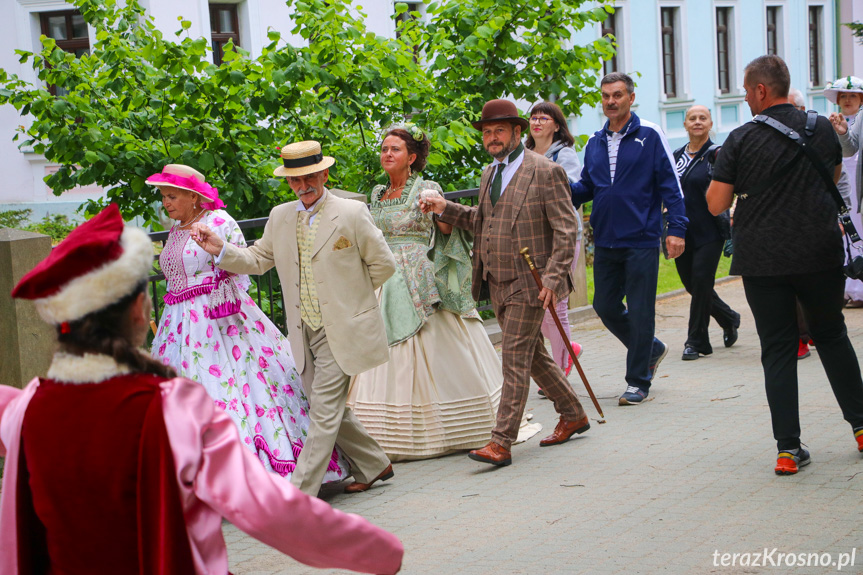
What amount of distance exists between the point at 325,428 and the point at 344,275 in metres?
0.79

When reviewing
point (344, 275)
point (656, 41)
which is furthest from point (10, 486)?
point (656, 41)

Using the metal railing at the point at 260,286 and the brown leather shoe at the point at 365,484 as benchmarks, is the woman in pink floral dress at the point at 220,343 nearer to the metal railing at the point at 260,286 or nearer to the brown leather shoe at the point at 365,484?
the brown leather shoe at the point at 365,484

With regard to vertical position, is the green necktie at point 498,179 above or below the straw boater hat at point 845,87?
below

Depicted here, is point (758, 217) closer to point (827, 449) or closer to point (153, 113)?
point (827, 449)

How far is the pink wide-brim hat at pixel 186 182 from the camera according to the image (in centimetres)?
580

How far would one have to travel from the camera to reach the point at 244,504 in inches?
90.3

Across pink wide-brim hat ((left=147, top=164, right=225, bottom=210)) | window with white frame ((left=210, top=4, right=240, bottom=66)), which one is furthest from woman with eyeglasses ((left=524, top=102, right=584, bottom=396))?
window with white frame ((left=210, top=4, right=240, bottom=66))

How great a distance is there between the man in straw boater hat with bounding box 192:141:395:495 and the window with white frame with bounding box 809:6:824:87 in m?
27.8

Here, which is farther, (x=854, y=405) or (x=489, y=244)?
(x=489, y=244)

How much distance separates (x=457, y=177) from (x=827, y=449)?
5559 mm

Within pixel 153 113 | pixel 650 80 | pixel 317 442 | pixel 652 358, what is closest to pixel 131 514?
pixel 317 442

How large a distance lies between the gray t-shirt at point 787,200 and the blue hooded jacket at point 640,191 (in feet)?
6.50

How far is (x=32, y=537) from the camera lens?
2561 millimetres

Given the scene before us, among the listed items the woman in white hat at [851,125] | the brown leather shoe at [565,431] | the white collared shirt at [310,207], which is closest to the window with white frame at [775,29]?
the woman in white hat at [851,125]
